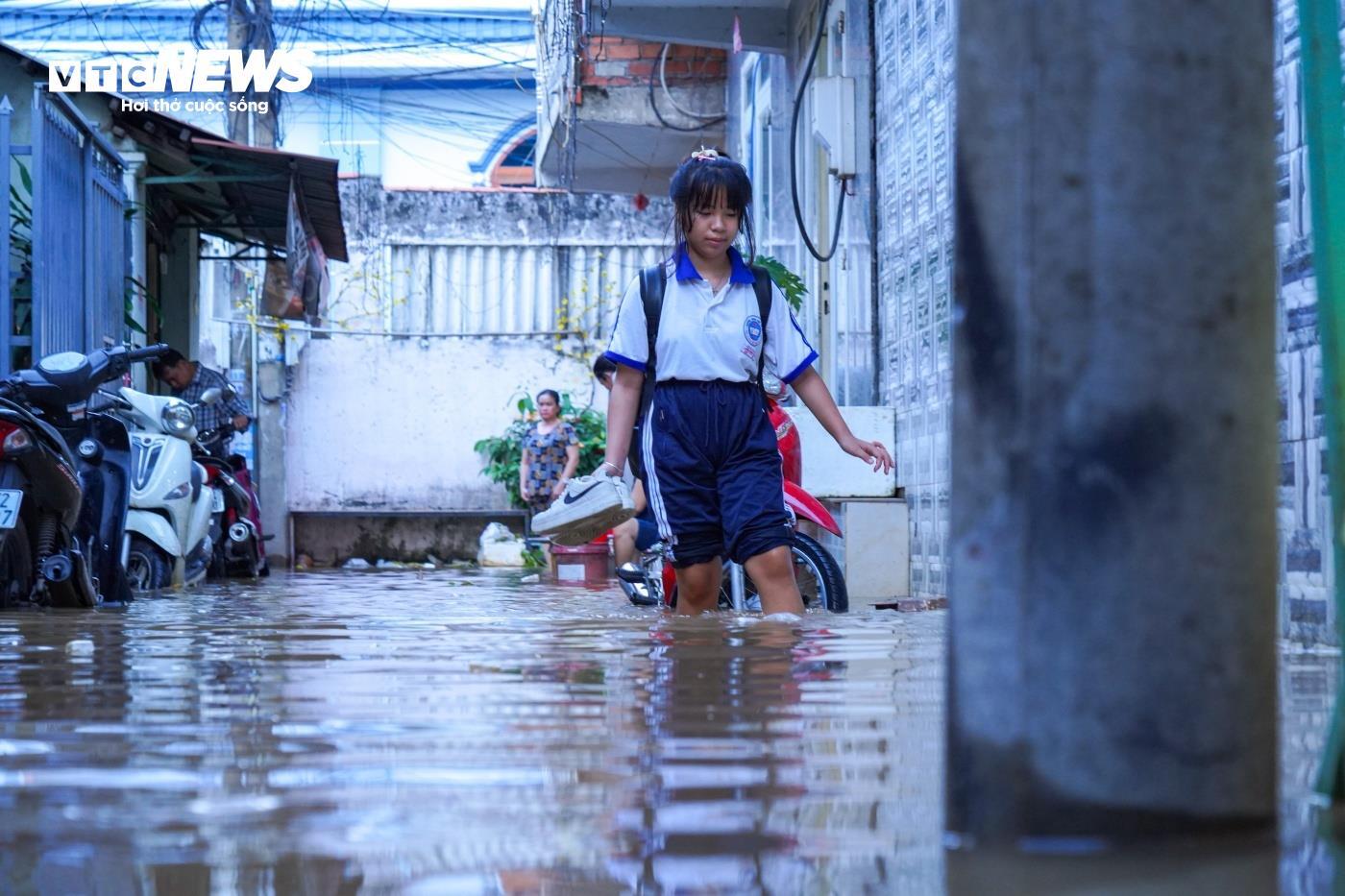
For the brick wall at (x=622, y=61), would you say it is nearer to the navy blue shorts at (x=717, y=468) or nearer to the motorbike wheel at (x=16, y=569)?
the motorbike wheel at (x=16, y=569)

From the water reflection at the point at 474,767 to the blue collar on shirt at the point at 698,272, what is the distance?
1407 millimetres

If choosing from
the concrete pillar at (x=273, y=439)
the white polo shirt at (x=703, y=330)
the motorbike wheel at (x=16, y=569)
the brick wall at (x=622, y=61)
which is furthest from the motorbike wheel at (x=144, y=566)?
the concrete pillar at (x=273, y=439)

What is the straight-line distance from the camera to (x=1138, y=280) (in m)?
1.41

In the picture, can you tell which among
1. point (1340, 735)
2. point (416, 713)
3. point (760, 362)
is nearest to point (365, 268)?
point (760, 362)

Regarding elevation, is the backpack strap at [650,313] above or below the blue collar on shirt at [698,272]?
below

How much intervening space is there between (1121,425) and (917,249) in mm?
7057

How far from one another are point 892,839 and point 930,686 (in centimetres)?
150

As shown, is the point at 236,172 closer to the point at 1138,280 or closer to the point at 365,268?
the point at 365,268

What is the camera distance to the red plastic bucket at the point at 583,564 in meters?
12.5

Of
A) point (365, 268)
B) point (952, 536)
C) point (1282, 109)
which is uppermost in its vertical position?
point (365, 268)

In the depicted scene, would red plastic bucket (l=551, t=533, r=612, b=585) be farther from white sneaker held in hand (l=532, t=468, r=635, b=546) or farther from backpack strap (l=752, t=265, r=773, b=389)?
backpack strap (l=752, t=265, r=773, b=389)

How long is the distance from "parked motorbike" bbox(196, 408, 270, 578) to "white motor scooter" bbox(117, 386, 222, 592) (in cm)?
183

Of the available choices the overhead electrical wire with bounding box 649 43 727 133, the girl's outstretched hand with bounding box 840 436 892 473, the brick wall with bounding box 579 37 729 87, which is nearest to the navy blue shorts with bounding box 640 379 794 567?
the girl's outstretched hand with bounding box 840 436 892 473

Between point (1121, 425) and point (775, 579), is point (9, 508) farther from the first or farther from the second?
point (1121, 425)
